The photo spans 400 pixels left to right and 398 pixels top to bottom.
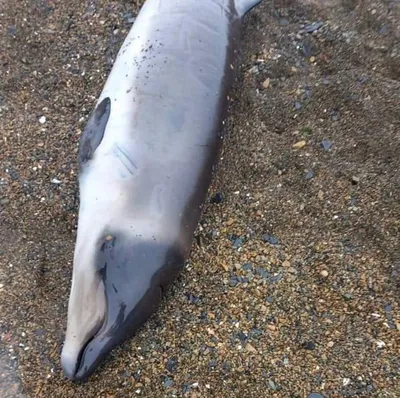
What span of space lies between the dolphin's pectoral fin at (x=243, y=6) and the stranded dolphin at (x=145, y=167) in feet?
0.60

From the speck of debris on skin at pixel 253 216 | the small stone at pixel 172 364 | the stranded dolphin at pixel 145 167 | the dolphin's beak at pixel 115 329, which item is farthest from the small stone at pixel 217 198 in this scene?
the small stone at pixel 172 364

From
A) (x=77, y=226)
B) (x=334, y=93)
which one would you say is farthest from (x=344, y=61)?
(x=77, y=226)

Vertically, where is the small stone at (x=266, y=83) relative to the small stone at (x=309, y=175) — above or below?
above

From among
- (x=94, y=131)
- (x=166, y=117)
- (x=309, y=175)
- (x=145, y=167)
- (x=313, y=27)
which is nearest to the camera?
(x=145, y=167)

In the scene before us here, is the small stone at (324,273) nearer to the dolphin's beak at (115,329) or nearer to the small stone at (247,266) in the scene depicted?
the small stone at (247,266)

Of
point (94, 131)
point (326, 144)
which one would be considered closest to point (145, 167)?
point (94, 131)

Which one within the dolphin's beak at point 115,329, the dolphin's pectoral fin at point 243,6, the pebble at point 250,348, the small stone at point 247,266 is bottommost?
the pebble at point 250,348

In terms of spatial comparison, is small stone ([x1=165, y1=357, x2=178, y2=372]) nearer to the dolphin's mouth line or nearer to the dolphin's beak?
the dolphin's beak

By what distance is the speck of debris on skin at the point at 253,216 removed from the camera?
3314 millimetres

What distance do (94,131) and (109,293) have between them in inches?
44.4

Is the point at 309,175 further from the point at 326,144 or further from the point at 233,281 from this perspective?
the point at 233,281

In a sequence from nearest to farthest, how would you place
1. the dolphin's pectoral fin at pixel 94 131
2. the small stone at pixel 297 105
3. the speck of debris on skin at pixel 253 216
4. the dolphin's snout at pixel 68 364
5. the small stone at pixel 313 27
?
1. the dolphin's snout at pixel 68 364
2. the speck of debris on skin at pixel 253 216
3. the dolphin's pectoral fin at pixel 94 131
4. the small stone at pixel 297 105
5. the small stone at pixel 313 27

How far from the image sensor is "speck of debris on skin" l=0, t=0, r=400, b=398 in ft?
10.9

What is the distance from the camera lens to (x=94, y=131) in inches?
147
